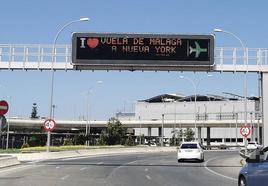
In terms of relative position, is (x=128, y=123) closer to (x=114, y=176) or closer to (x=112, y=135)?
(x=112, y=135)

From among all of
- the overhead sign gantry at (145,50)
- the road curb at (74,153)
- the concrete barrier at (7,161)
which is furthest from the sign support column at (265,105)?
the road curb at (74,153)

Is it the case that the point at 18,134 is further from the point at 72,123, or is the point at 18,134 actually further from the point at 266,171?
the point at 266,171

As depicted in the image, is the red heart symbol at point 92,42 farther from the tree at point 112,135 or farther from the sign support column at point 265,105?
the tree at point 112,135

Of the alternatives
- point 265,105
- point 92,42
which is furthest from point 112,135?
point 92,42

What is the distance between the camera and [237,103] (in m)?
165

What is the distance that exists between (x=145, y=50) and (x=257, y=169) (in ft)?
61.1

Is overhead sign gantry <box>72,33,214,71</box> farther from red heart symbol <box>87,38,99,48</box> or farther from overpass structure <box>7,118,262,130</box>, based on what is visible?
overpass structure <box>7,118,262,130</box>

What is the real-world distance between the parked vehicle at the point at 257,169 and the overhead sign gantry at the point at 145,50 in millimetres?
17620

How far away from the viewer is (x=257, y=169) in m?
11.9

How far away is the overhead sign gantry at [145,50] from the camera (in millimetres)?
29781

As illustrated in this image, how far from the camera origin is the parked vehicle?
11602mm

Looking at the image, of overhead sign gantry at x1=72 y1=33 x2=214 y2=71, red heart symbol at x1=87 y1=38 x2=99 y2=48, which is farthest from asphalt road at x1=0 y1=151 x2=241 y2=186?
red heart symbol at x1=87 y1=38 x2=99 y2=48

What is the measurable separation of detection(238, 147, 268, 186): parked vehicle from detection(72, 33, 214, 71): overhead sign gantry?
57.8 ft

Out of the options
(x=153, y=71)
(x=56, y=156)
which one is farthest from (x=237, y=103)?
(x=153, y=71)
